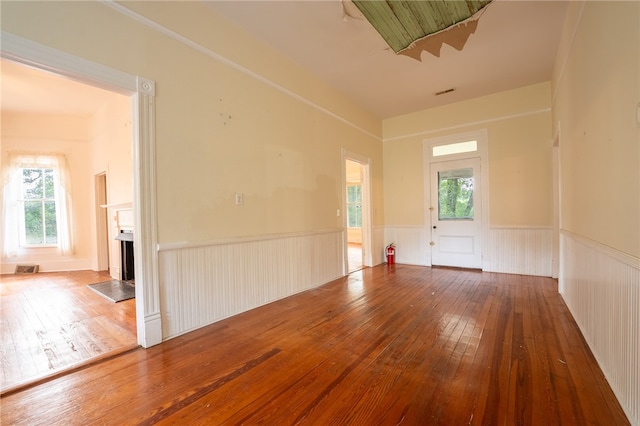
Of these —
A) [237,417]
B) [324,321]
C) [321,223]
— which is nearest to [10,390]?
[237,417]

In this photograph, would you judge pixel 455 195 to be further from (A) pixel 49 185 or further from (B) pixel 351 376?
(A) pixel 49 185

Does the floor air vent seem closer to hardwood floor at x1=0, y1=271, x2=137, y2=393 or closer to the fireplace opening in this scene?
hardwood floor at x1=0, y1=271, x2=137, y2=393

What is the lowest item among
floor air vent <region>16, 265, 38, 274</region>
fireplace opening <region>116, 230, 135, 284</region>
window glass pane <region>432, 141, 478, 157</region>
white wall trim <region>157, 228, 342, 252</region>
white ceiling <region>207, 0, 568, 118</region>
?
floor air vent <region>16, 265, 38, 274</region>

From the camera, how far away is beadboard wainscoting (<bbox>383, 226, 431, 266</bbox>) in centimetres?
571

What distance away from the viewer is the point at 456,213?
5.38m

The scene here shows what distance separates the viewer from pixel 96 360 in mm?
2076

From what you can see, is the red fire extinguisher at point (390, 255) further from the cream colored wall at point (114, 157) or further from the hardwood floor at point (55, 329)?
the cream colored wall at point (114, 157)

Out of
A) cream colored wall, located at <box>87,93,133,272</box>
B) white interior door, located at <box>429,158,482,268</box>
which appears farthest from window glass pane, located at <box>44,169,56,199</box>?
white interior door, located at <box>429,158,482,268</box>

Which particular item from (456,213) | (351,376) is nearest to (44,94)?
(351,376)

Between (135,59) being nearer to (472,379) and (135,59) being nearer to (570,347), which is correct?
(472,379)

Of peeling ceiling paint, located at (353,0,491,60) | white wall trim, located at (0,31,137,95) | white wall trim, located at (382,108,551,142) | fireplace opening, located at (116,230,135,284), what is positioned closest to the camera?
white wall trim, located at (0,31,137,95)

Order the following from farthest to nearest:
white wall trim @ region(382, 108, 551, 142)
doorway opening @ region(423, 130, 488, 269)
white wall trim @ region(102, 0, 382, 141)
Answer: doorway opening @ region(423, 130, 488, 269) < white wall trim @ region(382, 108, 551, 142) < white wall trim @ region(102, 0, 382, 141)

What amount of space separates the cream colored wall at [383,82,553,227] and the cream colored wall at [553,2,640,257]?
2.02m

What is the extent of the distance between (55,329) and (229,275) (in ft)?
5.79
